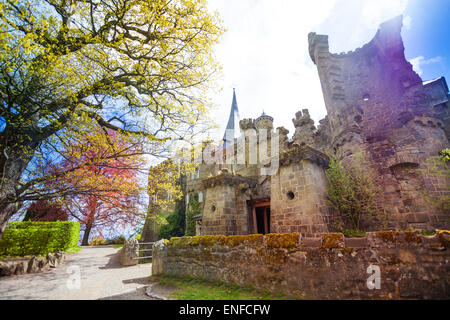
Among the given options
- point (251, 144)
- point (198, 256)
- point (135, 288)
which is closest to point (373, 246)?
point (198, 256)

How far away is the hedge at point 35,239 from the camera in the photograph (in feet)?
30.7

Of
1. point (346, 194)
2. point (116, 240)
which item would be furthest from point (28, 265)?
point (116, 240)

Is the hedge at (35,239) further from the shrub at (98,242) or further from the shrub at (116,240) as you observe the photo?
the shrub at (98,242)

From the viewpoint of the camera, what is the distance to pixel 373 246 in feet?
11.3

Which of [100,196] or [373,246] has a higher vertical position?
[100,196]

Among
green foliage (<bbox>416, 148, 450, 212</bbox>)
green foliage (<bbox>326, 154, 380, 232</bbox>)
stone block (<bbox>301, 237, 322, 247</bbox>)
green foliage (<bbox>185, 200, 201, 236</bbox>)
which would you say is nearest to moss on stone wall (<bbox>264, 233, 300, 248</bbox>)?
stone block (<bbox>301, 237, 322, 247</bbox>)

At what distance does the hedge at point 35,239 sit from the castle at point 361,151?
8637mm

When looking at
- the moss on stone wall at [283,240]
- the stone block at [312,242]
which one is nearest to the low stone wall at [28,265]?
the moss on stone wall at [283,240]

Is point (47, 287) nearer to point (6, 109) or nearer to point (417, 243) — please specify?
point (6, 109)

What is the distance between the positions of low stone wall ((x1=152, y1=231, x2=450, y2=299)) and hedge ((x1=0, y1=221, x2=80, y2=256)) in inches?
413

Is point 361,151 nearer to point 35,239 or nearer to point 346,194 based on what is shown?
point 346,194

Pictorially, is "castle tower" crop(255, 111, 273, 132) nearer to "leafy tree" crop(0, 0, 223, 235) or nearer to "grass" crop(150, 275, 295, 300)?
"leafy tree" crop(0, 0, 223, 235)

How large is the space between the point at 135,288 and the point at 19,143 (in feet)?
17.4

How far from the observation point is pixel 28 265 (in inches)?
311
